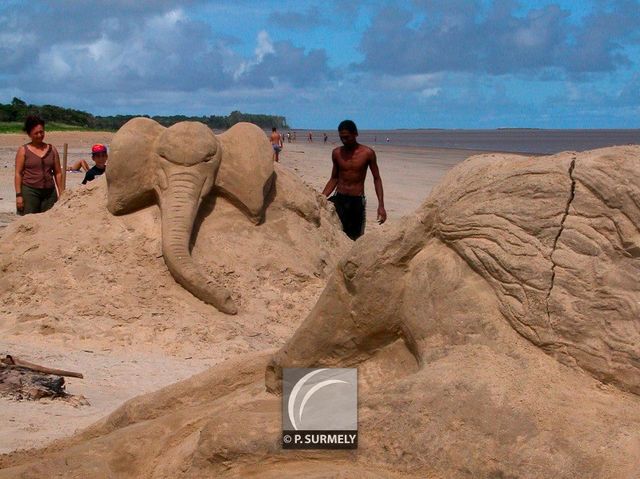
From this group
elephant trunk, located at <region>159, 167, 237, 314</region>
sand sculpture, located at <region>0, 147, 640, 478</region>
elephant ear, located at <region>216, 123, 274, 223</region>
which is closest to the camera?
sand sculpture, located at <region>0, 147, 640, 478</region>

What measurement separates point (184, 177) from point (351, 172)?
161 cm

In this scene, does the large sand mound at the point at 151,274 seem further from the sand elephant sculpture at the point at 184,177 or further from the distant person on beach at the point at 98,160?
the distant person on beach at the point at 98,160

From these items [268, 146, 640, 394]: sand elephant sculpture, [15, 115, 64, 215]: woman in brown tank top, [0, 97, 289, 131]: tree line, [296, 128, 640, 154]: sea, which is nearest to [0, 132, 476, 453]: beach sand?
[268, 146, 640, 394]: sand elephant sculpture

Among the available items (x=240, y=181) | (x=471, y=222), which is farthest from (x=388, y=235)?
(x=240, y=181)

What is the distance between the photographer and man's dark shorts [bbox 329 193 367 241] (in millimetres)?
10461

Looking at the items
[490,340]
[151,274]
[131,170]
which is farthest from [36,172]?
[490,340]

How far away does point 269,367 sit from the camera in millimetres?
4594

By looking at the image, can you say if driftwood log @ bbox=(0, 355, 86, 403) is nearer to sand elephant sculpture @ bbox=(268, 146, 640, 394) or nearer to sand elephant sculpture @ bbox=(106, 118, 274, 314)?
sand elephant sculpture @ bbox=(106, 118, 274, 314)

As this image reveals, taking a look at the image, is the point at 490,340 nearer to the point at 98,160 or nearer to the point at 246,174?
the point at 246,174

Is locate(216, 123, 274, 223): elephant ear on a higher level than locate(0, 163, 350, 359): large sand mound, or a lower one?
higher

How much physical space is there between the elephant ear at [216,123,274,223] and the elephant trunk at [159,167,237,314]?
375 mm

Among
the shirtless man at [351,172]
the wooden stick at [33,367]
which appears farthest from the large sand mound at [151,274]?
the wooden stick at [33,367]

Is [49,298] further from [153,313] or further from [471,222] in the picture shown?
[471,222]

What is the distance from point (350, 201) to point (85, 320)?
9.57 ft
